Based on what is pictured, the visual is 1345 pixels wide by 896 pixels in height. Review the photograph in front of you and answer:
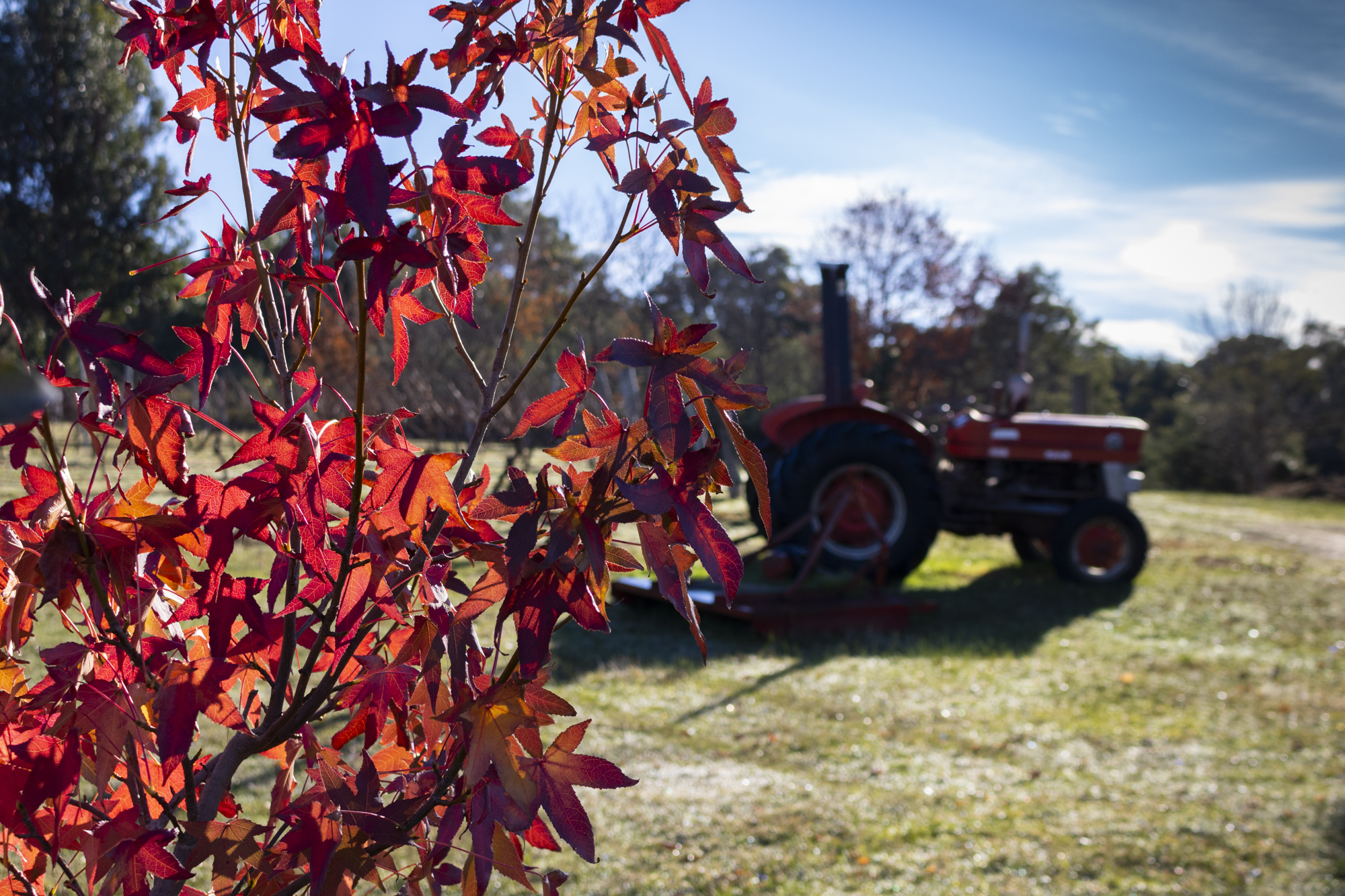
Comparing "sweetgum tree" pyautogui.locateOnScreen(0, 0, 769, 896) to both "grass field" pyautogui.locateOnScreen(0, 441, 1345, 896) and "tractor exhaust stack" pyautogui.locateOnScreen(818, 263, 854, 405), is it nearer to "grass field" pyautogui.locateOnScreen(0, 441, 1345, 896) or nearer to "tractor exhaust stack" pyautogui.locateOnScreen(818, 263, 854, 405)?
"grass field" pyautogui.locateOnScreen(0, 441, 1345, 896)

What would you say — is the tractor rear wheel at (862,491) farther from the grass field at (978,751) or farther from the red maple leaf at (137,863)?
the red maple leaf at (137,863)

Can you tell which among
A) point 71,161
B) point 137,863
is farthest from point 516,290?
point 71,161

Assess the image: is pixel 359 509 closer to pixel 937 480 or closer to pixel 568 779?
pixel 568 779

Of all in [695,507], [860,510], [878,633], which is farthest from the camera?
[860,510]

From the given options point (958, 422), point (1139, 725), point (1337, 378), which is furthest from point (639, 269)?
point (1337, 378)

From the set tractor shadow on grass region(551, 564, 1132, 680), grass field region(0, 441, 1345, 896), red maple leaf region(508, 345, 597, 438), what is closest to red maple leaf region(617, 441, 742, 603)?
red maple leaf region(508, 345, 597, 438)

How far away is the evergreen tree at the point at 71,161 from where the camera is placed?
15453 millimetres

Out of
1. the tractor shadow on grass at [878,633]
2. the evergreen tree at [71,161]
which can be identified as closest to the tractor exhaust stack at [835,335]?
the tractor shadow on grass at [878,633]

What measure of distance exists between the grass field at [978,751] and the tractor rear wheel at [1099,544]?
27 centimetres

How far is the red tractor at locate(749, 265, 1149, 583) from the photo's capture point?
251 inches

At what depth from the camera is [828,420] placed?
6895 mm

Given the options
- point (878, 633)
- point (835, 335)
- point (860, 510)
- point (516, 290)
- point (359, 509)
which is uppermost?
point (835, 335)

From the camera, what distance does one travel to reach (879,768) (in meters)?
3.54

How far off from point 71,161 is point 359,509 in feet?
62.4
